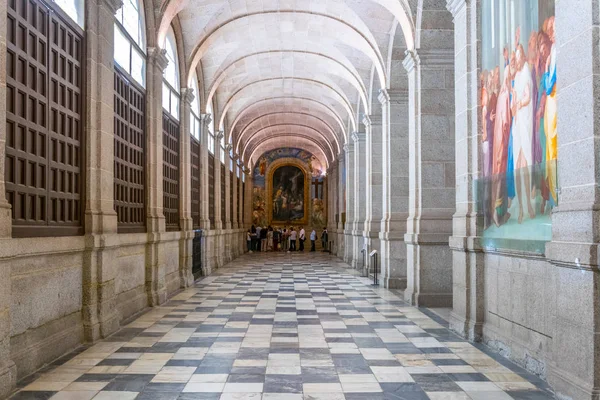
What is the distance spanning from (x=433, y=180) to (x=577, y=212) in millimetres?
6818

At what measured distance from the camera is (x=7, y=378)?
6.18m

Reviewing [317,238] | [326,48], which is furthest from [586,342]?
[317,238]

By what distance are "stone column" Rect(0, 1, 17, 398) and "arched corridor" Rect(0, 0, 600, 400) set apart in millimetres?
28

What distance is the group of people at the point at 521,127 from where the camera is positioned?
22.0 feet

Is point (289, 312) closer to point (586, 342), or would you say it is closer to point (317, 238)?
point (586, 342)

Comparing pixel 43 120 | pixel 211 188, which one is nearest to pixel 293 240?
pixel 211 188

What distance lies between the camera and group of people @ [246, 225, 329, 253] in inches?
1565

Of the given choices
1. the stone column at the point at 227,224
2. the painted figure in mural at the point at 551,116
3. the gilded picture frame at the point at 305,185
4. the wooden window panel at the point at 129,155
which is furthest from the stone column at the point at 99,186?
the gilded picture frame at the point at 305,185

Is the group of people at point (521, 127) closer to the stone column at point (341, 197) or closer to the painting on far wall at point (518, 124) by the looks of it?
the painting on far wall at point (518, 124)

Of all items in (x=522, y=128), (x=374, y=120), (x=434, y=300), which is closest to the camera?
(x=522, y=128)

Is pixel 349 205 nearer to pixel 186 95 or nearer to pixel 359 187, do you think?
pixel 359 187

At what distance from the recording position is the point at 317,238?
47438mm

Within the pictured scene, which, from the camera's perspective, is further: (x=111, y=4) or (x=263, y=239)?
(x=263, y=239)

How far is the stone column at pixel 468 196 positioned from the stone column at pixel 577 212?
2.76 metres
